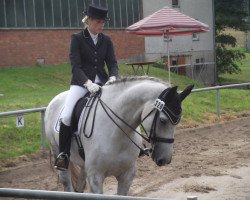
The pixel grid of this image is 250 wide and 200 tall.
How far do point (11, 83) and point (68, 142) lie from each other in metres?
17.1

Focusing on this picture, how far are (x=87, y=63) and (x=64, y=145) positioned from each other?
103 cm

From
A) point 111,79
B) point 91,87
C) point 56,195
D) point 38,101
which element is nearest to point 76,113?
point 91,87

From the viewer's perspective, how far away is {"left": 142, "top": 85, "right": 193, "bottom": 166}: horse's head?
5.60 m

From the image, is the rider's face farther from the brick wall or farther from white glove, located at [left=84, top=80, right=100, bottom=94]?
the brick wall

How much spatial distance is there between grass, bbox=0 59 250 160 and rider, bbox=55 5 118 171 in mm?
5019

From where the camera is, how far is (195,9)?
4228 centimetres

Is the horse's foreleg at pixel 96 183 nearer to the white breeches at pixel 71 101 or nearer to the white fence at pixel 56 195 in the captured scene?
the white breeches at pixel 71 101

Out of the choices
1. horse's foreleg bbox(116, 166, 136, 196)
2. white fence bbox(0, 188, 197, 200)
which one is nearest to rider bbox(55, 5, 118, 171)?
horse's foreleg bbox(116, 166, 136, 196)

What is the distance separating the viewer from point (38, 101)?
53.1ft

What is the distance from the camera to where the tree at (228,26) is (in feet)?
138

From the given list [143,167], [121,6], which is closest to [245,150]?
[143,167]

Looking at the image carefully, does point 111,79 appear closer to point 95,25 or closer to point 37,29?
point 95,25

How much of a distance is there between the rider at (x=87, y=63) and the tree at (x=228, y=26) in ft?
118

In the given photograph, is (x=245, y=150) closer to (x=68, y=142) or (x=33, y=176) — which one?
(x=33, y=176)
